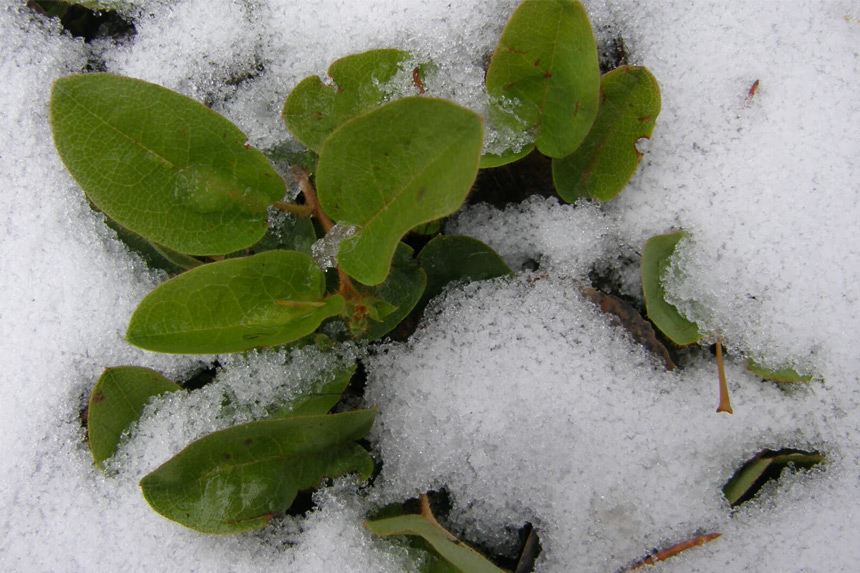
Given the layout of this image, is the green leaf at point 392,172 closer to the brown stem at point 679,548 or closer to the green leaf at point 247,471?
the green leaf at point 247,471

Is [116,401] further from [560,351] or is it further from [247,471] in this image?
[560,351]

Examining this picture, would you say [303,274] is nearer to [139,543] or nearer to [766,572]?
[139,543]

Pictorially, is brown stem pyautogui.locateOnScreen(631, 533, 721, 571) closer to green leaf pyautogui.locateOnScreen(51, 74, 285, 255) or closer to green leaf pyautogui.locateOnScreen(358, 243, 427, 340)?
green leaf pyautogui.locateOnScreen(358, 243, 427, 340)

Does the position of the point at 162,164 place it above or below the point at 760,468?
above

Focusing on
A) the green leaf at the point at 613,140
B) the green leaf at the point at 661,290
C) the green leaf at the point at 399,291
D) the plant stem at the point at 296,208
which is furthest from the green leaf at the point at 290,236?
the green leaf at the point at 661,290

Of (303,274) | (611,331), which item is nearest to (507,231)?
(611,331)

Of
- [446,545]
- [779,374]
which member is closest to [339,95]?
[446,545]
